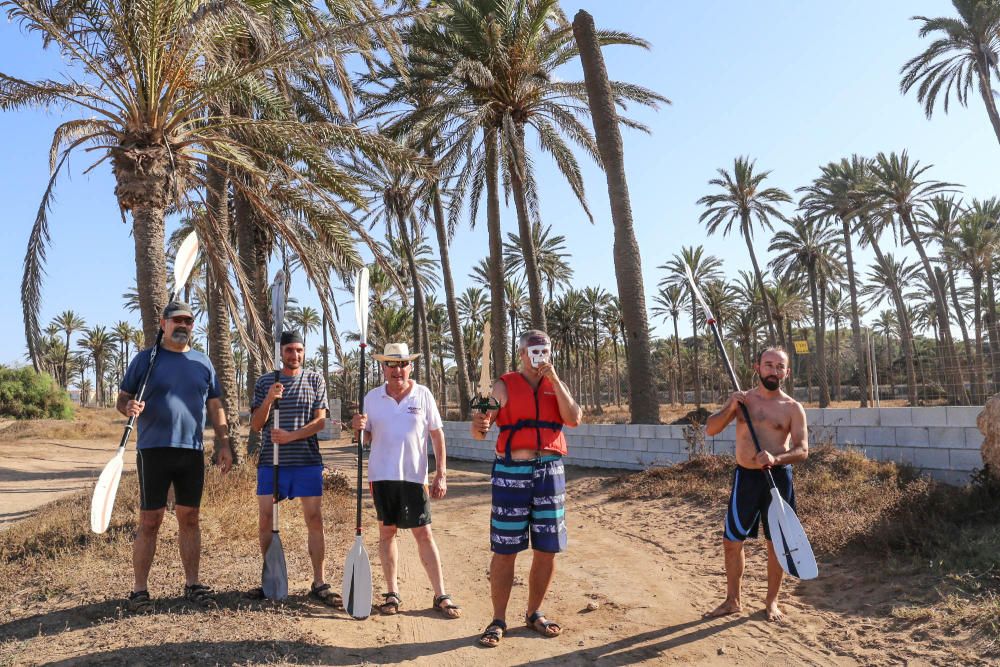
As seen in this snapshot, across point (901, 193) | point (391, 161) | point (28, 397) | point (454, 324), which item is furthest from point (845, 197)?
point (28, 397)

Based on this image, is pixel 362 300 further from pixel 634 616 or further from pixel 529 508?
pixel 634 616

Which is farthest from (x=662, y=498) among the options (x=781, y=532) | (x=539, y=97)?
(x=539, y=97)

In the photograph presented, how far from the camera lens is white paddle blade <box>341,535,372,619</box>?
15.7 ft

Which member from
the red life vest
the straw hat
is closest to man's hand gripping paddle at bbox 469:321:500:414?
the red life vest

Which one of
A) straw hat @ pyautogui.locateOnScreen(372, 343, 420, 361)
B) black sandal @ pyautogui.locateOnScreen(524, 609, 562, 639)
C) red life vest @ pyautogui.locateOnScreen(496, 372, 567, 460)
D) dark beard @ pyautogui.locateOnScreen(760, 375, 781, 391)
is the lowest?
black sandal @ pyautogui.locateOnScreen(524, 609, 562, 639)

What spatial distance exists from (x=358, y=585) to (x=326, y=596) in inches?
21.2

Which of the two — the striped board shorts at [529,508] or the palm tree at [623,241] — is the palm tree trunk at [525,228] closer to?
the palm tree at [623,241]

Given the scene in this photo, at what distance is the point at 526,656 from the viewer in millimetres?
4309

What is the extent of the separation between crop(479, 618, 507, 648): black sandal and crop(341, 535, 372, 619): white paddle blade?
32.9 inches

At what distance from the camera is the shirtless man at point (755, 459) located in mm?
4988

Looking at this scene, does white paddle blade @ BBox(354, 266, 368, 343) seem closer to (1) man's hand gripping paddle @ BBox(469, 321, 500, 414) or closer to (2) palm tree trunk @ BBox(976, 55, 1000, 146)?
(1) man's hand gripping paddle @ BBox(469, 321, 500, 414)

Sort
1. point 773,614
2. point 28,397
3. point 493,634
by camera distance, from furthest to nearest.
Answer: point 28,397
point 773,614
point 493,634

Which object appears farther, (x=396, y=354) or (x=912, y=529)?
(x=912, y=529)

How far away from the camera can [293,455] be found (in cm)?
537
